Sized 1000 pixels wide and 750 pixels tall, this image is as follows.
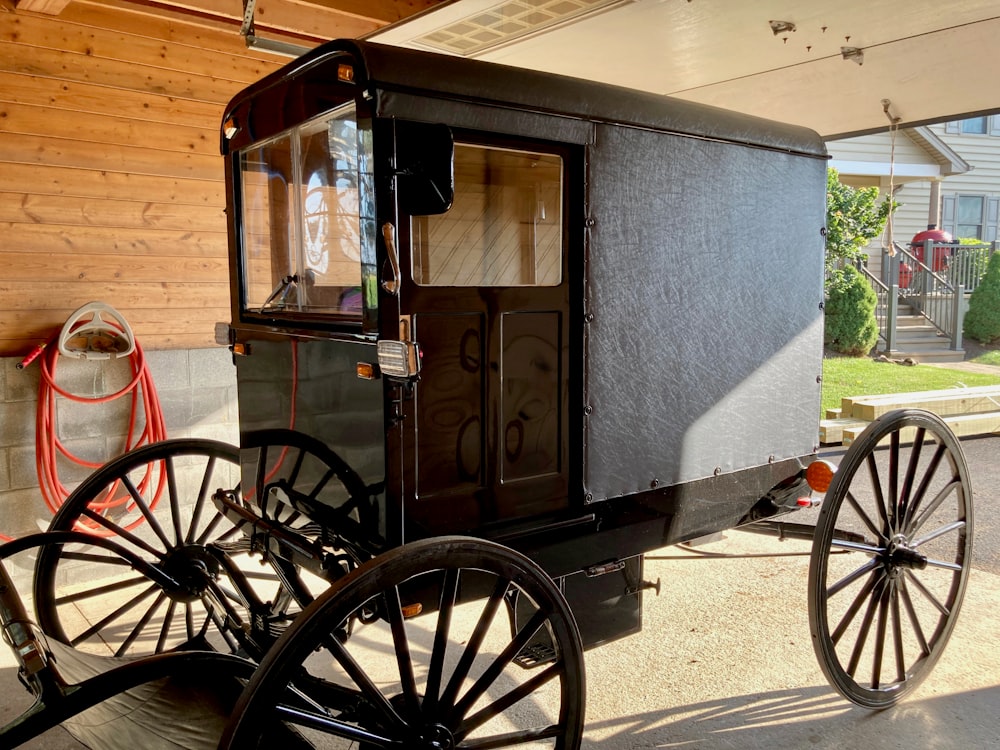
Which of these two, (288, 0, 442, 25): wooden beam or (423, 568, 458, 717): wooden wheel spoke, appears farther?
(288, 0, 442, 25): wooden beam

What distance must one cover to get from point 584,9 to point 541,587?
2985 mm

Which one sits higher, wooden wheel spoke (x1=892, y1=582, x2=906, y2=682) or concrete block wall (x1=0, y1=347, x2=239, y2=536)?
concrete block wall (x1=0, y1=347, x2=239, y2=536)

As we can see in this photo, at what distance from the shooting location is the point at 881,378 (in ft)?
35.7

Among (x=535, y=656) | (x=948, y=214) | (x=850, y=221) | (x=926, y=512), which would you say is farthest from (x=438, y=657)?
(x=948, y=214)

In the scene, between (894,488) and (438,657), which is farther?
(894,488)

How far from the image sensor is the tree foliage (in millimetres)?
12477

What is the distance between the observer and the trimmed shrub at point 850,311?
1202 cm

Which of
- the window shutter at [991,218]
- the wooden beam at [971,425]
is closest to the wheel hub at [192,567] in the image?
the wooden beam at [971,425]

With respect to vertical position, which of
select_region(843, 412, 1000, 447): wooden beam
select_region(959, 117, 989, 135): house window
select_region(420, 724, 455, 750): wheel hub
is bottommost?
select_region(843, 412, 1000, 447): wooden beam

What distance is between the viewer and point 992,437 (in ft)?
27.1

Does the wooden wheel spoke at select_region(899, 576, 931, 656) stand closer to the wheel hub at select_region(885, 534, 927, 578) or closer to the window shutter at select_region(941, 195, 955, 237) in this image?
the wheel hub at select_region(885, 534, 927, 578)

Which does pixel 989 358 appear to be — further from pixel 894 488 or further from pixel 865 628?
pixel 865 628

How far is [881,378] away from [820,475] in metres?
8.67

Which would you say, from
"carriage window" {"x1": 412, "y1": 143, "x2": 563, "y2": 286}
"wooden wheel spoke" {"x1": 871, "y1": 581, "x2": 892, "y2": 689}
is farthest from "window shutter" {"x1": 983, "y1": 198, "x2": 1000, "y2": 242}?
"carriage window" {"x1": 412, "y1": 143, "x2": 563, "y2": 286}
